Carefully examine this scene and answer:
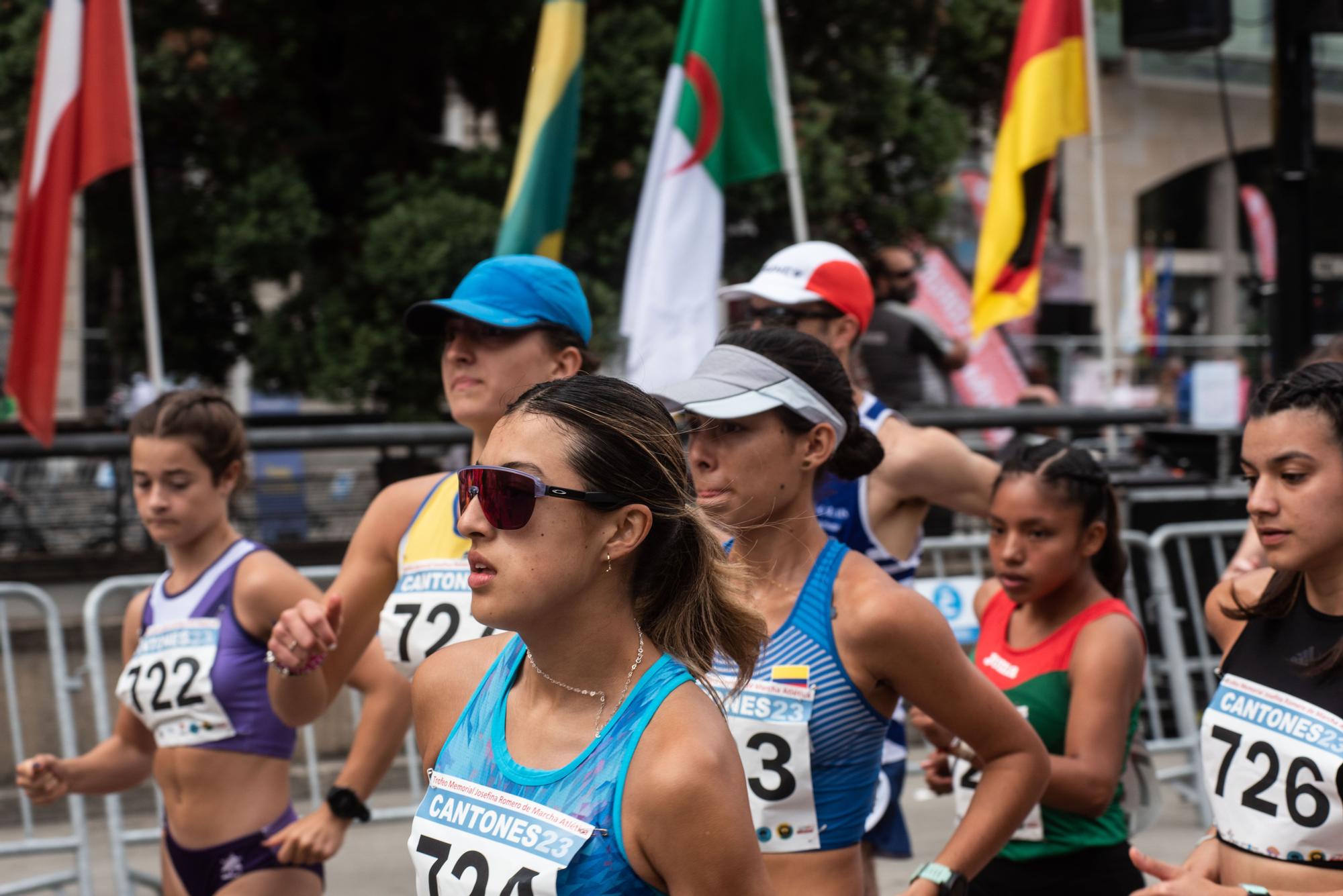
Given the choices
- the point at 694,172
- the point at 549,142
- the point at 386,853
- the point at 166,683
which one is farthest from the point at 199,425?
the point at 549,142

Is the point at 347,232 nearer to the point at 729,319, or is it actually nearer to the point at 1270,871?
the point at 729,319

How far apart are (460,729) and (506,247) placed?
566 cm

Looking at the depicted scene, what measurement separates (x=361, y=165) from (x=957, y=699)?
822cm

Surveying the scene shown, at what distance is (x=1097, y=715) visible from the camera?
3.54 metres

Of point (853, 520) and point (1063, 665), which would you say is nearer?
point (1063, 665)

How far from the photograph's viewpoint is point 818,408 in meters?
3.12

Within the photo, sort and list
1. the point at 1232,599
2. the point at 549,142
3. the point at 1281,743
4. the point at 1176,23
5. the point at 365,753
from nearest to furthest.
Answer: the point at 1281,743
the point at 1232,599
the point at 365,753
the point at 1176,23
the point at 549,142

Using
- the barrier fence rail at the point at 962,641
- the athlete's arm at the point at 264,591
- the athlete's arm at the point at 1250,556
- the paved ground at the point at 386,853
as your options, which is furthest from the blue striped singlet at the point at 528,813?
the paved ground at the point at 386,853

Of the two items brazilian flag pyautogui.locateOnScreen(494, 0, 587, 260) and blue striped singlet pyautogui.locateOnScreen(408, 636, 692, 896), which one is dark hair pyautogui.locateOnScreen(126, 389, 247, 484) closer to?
blue striped singlet pyautogui.locateOnScreen(408, 636, 692, 896)

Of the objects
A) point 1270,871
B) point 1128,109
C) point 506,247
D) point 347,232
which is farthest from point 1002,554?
point 1128,109

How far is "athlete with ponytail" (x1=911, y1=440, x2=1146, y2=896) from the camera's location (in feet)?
11.6

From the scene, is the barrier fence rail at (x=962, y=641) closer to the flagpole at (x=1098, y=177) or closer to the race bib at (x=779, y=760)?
the flagpole at (x=1098, y=177)

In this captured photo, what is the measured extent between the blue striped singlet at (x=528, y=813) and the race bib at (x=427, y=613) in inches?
41.2

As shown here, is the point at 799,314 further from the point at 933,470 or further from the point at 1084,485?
the point at 1084,485
